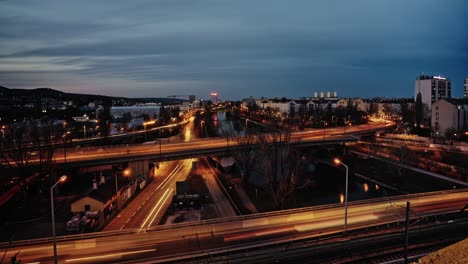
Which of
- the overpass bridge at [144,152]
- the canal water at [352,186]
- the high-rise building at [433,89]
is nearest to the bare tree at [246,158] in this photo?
the overpass bridge at [144,152]

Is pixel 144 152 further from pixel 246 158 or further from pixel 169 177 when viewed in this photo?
pixel 246 158

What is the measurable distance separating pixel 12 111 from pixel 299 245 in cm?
8636

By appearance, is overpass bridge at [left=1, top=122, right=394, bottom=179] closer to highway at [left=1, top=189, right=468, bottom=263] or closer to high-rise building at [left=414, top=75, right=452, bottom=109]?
highway at [left=1, top=189, right=468, bottom=263]

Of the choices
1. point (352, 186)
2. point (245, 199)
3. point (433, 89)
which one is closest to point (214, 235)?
point (245, 199)

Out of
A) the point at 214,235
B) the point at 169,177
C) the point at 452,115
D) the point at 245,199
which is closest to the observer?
the point at 214,235

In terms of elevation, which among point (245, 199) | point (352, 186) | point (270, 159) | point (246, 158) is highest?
point (270, 159)

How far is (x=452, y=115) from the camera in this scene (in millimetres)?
52312

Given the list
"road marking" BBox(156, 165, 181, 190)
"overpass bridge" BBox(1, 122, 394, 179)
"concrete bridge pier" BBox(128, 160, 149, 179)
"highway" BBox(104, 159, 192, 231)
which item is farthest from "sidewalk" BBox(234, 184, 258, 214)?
"concrete bridge pier" BBox(128, 160, 149, 179)

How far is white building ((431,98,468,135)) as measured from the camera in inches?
2057

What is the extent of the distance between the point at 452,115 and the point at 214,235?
51.9m

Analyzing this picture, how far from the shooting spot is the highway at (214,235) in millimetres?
13367

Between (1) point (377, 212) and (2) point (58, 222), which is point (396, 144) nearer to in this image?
(1) point (377, 212)

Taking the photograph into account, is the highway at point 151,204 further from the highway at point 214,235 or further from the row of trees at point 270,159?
the row of trees at point 270,159

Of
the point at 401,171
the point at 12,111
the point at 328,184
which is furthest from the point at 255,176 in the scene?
the point at 12,111
